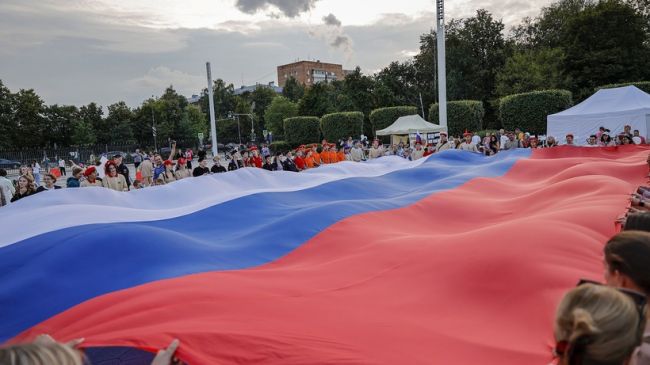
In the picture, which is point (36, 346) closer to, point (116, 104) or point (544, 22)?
point (544, 22)

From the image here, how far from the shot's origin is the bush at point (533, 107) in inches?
1054

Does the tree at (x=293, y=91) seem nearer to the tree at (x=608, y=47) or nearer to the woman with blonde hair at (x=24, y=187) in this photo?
the tree at (x=608, y=47)

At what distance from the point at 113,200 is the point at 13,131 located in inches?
1758

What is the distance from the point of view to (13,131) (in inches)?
1658

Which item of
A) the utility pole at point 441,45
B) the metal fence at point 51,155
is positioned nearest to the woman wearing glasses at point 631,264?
the utility pole at point 441,45

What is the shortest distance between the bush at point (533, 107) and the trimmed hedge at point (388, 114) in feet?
22.6

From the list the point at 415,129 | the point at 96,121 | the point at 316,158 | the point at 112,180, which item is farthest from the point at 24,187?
the point at 96,121

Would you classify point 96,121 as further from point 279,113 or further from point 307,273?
point 307,273

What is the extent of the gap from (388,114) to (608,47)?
54.7 ft

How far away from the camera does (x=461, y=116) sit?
1181 inches

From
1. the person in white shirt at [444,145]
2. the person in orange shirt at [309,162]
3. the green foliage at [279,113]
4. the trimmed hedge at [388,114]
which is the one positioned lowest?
the person in orange shirt at [309,162]

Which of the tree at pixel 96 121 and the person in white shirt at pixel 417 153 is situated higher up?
the tree at pixel 96 121

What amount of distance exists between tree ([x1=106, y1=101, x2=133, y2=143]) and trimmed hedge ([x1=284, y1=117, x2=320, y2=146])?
19996 millimetres

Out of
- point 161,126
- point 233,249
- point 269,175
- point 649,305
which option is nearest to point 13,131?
point 161,126
